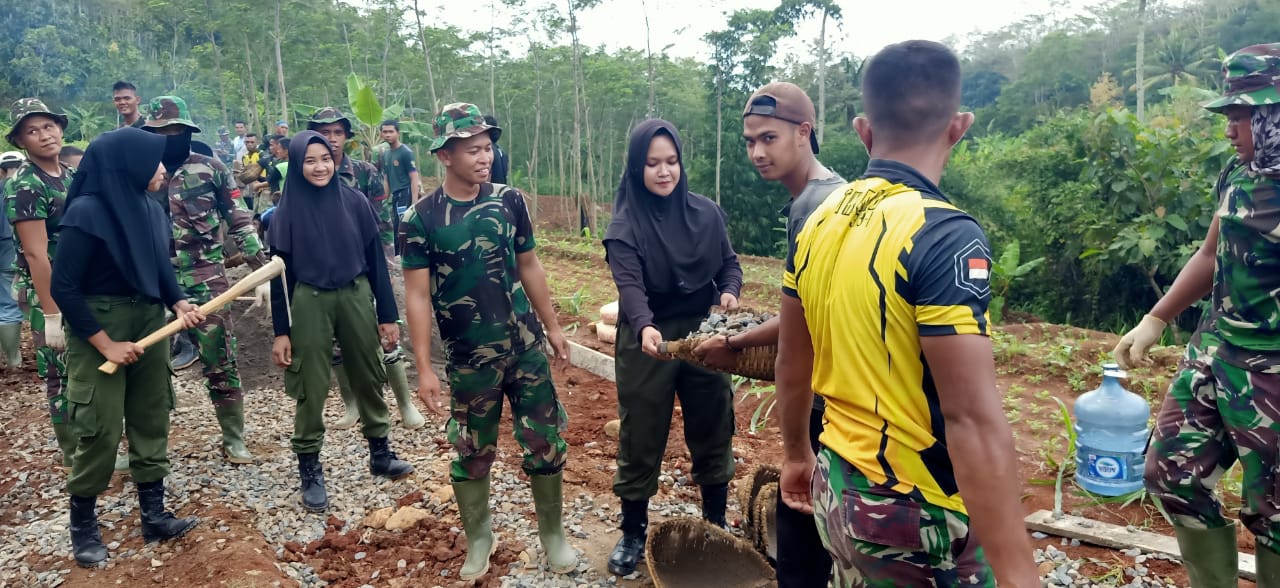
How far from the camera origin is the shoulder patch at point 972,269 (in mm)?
1454

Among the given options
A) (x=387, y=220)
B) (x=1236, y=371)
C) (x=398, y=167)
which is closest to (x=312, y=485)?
(x=1236, y=371)

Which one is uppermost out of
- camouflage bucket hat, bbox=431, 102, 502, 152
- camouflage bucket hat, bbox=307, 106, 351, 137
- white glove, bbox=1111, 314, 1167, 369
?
camouflage bucket hat, bbox=307, 106, 351, 137

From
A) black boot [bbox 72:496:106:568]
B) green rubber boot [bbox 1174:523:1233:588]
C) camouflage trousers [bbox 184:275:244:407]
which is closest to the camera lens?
green rubber boot [bbox 1174:523:1233:588]

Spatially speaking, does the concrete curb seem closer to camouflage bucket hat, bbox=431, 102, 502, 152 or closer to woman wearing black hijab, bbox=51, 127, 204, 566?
woman wearing black hijab, bbox=51, 127, 204, 566

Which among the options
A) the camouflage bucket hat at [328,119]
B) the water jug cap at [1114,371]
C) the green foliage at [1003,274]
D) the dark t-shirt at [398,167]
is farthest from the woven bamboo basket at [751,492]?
the green foliage at [1003,274]

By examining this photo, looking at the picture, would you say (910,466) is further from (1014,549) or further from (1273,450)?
(1273,450)

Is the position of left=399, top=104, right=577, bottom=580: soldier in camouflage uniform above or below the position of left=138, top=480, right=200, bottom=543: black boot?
above

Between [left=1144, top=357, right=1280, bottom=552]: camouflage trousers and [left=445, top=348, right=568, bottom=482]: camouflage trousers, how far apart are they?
2243mm

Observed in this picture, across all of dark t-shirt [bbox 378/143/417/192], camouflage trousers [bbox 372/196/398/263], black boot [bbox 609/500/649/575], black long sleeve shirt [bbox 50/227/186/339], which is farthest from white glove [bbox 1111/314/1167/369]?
dark t-shirt [bbox 378/143/417/192]

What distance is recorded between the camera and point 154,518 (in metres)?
3.88

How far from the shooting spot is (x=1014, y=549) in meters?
1.46

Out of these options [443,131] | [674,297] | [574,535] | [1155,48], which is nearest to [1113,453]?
[674,297]

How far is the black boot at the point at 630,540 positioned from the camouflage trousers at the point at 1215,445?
1916mm

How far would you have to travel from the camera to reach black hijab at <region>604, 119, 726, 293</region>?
3355mm
